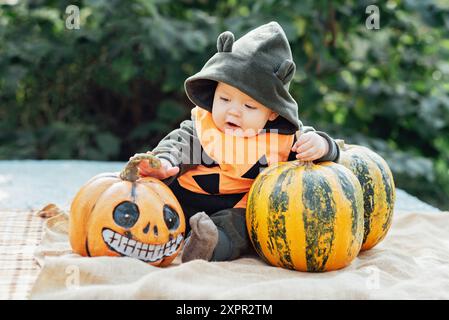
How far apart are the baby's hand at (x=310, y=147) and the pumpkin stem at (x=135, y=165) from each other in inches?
18.1

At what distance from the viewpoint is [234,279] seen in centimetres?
190

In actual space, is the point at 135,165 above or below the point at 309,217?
above

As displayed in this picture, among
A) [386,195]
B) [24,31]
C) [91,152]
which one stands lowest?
[91,152]

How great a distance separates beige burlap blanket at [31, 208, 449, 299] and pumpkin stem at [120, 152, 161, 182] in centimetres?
30

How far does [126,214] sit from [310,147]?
626 millimetres

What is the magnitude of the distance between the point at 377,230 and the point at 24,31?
3341mm

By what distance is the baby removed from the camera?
7.00 ft

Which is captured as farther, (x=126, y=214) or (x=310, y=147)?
(x=310, y=147)

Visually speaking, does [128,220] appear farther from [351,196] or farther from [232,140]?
[351,196]

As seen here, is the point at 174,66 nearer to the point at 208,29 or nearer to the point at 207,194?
the point at 208,29

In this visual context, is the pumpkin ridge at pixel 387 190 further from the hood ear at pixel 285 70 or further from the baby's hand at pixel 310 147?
the hood ear at pixel 285 70

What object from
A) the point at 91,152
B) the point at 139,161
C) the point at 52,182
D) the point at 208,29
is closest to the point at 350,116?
the point at 208,29

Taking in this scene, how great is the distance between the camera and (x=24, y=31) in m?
4.70
